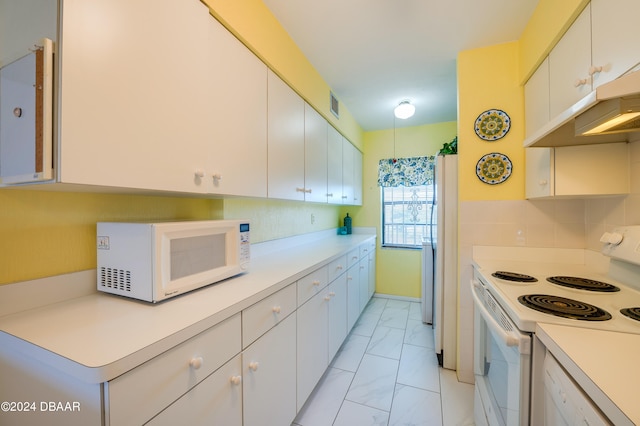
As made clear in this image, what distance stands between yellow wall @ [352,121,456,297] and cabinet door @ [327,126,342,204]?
3.57 feet

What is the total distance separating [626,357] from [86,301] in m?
1.68

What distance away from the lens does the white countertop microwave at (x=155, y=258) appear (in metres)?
0.90

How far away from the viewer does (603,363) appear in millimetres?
628

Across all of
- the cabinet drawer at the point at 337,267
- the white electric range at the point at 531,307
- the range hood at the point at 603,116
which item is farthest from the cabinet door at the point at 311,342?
the range hood at the point at 603,116

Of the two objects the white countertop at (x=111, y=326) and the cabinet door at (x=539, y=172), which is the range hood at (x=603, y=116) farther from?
the white countertop at (x=111, y=326)

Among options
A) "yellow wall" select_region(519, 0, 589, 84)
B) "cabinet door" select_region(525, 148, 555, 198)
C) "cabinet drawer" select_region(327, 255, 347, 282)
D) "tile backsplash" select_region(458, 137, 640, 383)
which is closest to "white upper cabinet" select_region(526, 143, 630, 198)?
"cabinet door" select_region(525, 148, 555, 198)

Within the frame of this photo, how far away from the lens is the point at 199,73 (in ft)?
3.51

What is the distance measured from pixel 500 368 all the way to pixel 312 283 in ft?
3.23

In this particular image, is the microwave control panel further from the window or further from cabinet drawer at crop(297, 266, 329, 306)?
the window

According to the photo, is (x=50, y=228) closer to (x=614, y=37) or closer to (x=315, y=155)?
(x=315, y=155)

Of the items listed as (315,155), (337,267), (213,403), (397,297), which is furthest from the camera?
(397,297)

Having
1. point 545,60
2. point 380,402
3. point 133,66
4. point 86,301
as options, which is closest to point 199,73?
point 133,66

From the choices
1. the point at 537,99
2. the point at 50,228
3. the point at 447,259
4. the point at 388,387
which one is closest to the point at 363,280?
the point at 447,259

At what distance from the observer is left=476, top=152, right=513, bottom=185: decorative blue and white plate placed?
183cm
